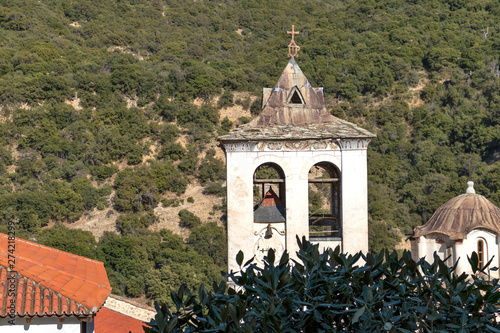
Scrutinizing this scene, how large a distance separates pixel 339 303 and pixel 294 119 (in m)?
5.50

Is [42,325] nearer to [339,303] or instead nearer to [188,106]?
[339,303]

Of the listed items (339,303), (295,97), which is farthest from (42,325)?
(295,97)

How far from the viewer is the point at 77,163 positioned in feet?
130

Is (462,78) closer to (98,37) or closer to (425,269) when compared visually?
(98,37)

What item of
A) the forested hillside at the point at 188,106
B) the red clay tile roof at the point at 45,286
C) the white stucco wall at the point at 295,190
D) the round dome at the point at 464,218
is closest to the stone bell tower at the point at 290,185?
the white stucco wall at the point at 295,190

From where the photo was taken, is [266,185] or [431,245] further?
[266,185]

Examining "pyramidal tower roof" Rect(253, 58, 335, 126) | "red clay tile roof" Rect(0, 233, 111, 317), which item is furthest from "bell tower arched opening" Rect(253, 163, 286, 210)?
"red clay tile roof" Rect(0, 233, 111, 317)

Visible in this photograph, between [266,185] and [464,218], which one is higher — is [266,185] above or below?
above

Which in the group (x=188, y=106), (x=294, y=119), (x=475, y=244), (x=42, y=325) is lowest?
(x=42, y=325)

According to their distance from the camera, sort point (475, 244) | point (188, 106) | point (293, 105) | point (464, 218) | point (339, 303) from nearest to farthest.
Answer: point (339, 303) → point (293, 105) → point (475, 244) → point (464, 218) → point (188, 106)

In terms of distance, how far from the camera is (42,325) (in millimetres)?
7059

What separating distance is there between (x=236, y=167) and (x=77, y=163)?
31.0m

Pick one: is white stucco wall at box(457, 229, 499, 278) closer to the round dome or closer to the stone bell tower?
the round dome

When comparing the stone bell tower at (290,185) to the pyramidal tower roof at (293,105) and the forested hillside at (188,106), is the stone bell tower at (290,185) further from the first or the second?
the forested hillside at (188,106)
